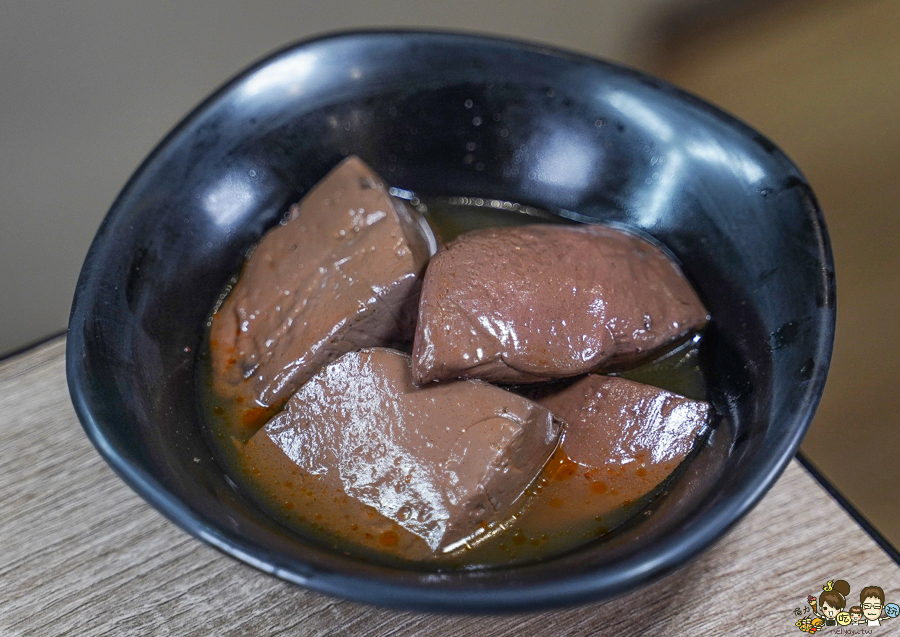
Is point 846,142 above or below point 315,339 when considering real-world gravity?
below

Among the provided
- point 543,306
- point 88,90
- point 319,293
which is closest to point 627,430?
point 543,306

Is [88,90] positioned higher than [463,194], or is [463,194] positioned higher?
[88,90]

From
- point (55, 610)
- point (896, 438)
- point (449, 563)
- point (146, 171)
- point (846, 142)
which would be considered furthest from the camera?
point (846, 142)

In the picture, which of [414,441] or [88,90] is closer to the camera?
[414,441]

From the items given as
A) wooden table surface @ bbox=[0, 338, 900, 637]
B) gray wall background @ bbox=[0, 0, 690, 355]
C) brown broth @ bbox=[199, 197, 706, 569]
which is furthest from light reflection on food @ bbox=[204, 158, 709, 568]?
gray wall background @ bbox=[0, 0, 690, 355]

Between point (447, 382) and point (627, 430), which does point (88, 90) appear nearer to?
point (447, 382)

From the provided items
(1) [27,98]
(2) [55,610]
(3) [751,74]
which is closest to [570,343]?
(2) [55,610]

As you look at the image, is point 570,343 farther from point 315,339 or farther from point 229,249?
point 229,249

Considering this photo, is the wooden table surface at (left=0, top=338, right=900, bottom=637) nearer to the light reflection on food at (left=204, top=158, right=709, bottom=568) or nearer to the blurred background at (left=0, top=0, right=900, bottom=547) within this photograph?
the light reflection on food at (left=204, top=158, right=709, bottom=568)
